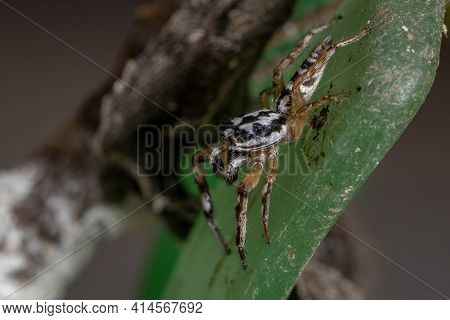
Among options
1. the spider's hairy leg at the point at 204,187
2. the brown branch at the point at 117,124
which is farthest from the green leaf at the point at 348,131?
the brown branch at the point at 117,124

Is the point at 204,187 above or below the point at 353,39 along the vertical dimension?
below

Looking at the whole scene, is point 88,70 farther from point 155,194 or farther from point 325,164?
point 325,164

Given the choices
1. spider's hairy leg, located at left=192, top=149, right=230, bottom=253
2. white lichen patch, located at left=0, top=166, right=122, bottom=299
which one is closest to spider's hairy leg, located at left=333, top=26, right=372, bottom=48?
spider's hairy leg, located at left=192, top=149, right=230, bottom=253

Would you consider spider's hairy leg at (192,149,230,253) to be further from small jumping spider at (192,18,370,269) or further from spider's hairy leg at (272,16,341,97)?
spider's hairy leg at (272,16,341,97)

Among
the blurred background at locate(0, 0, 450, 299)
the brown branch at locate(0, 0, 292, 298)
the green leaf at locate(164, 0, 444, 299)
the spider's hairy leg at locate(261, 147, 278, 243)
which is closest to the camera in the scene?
the green leaf at locate(164, 0, 444, 299)

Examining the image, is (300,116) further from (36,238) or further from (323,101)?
(36,238)

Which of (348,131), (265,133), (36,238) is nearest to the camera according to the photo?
(348,131)

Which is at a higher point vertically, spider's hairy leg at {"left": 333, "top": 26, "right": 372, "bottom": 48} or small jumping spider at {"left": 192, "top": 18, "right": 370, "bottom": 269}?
spider's hairy leg at {"left": 333, "top": 26, "right": 372, "bottom": 48}

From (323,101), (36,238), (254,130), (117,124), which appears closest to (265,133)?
(254,130)
